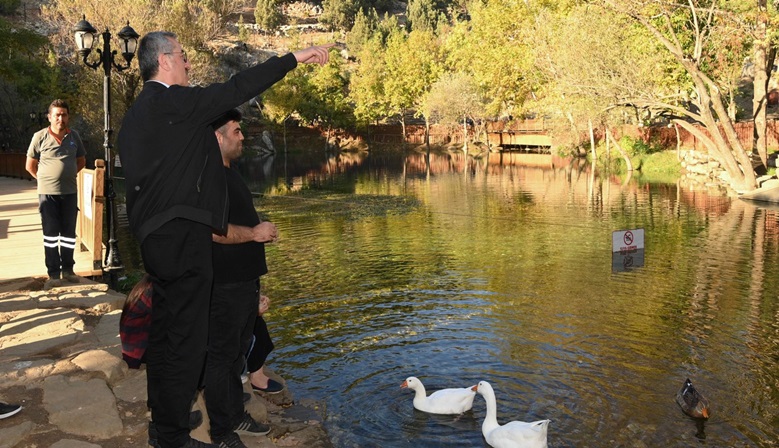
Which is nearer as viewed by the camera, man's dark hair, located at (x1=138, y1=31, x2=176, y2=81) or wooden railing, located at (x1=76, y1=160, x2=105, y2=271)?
man's dark hair, located at (x1=138, y1=31, x2=176, y2=81)

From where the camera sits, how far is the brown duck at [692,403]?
7.33 m

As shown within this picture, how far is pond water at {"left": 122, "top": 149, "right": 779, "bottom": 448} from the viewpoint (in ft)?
24.6

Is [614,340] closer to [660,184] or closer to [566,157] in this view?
[660,184]

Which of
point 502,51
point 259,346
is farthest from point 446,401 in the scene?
point 502,51

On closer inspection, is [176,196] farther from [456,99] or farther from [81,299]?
[456,99]

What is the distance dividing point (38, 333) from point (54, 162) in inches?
120

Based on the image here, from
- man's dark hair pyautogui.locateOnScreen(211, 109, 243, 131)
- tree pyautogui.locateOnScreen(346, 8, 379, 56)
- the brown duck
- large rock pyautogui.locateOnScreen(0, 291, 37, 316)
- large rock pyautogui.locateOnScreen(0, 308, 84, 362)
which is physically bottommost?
the brown duck

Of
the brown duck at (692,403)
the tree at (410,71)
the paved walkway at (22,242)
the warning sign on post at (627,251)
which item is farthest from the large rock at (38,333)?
the tree at (410,71)

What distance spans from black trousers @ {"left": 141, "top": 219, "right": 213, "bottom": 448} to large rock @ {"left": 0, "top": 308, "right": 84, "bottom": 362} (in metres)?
2.71

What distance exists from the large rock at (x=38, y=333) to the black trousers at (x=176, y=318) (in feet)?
8.89

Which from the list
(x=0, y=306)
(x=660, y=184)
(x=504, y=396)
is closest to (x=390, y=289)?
(x=504, y=396)

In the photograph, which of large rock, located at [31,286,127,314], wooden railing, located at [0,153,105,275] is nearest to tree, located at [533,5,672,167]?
wooden railing, located at [0,153,105,275]

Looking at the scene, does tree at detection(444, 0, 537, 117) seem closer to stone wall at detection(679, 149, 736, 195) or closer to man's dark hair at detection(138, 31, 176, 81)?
stone wall at detection(679, 149, 736, 195)

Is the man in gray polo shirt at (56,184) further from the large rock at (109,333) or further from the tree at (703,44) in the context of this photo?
the tree at (703,44)
